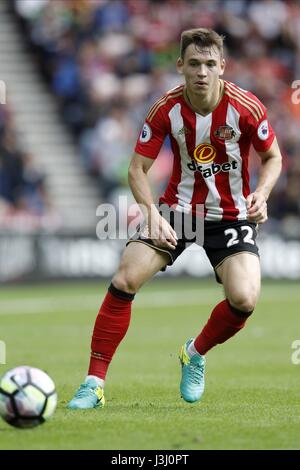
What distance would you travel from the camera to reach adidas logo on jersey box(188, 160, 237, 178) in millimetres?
7520

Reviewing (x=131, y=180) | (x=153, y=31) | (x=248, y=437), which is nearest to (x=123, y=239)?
(x=153, y=31)

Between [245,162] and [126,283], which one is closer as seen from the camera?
[126,283]

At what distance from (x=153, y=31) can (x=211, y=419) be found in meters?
16.5

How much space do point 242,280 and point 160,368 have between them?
319 cm

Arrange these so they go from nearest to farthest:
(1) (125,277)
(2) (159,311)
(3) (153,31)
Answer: (1) (125,277) → (2) (159,311) → (3) (153,31)

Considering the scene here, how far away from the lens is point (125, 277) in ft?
23.6

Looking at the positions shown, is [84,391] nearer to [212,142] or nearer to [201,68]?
[212,142]

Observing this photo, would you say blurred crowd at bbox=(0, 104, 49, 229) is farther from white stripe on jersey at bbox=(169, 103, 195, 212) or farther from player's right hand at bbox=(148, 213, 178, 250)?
player's right hand at bbox=(148, 213, 178, 250)

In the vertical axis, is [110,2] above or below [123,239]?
above

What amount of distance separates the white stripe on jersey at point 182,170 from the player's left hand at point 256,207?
1.84 feet

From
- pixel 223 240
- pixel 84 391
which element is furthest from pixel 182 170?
pixel 84 391

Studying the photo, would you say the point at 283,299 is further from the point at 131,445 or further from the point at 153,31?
the point at 131,445

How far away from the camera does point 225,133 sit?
743 cm

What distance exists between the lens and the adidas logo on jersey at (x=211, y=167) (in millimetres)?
7520
